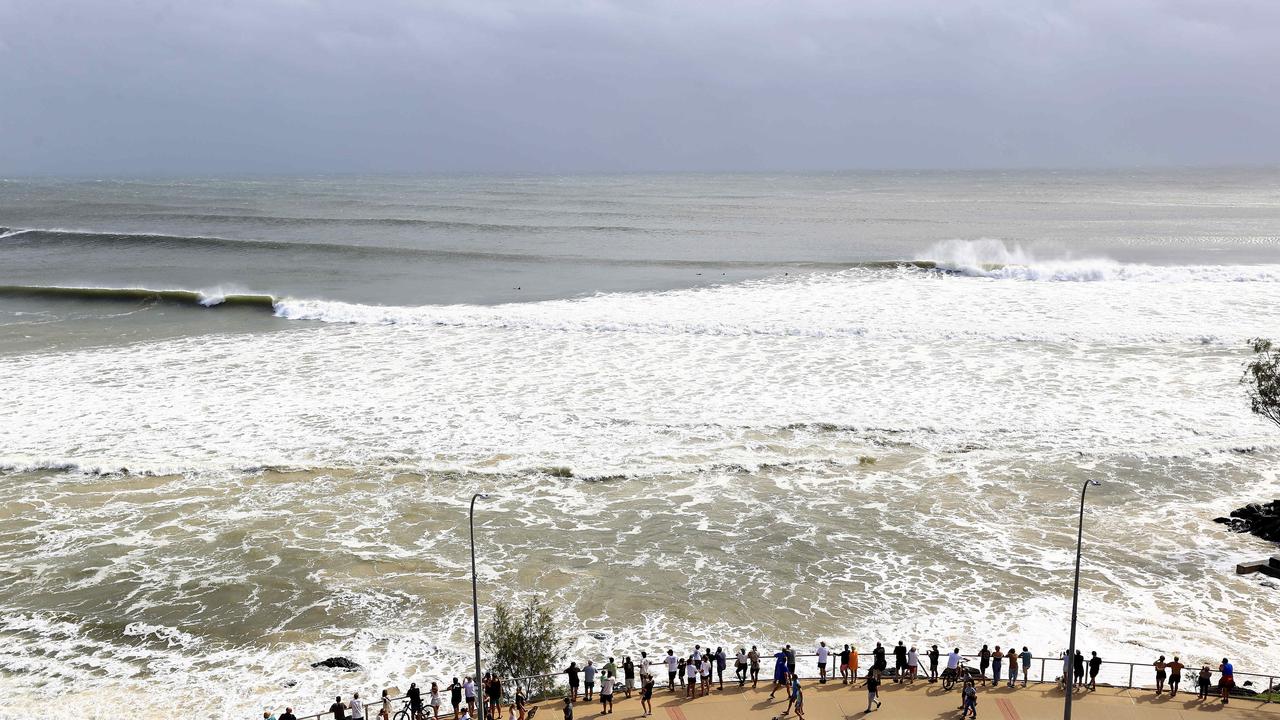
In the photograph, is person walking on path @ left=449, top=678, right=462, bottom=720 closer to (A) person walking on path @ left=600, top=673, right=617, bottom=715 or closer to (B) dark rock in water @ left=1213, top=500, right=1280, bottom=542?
(A) person walking on path @ left=600, top=673, right=617, bottom=715

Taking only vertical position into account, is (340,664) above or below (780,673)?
below

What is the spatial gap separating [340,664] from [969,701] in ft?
41.6

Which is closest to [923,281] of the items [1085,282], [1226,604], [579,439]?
[1085,282]

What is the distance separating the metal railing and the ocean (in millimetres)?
676

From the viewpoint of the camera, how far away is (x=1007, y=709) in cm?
1708

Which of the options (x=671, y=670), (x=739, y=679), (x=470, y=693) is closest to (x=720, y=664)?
(x=739, y=679)

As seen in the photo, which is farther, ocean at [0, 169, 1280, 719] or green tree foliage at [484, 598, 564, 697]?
ocean at [0, 169, 1280, 719]

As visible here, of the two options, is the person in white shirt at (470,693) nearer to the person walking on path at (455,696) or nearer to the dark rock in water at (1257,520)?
the person walking on path at (455,696)

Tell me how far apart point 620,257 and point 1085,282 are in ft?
117

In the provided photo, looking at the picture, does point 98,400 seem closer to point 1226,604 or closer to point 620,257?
point 1226,604

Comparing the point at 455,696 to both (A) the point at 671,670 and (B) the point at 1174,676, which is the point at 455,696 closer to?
(A) the point at 671,670

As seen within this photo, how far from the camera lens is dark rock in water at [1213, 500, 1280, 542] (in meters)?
24.2

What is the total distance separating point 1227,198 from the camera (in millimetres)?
141500

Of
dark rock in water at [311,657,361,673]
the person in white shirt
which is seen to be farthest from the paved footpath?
dark rock in water at [311,657,361,673]
